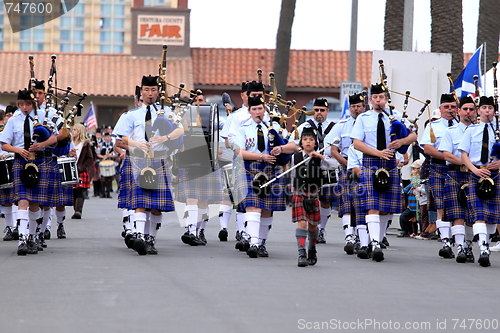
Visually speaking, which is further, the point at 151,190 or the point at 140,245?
the point at 151,190

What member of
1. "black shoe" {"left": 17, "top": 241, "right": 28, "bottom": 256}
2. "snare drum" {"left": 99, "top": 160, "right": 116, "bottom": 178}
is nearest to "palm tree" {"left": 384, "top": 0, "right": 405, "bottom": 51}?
"snare drum" {"left": 99, "top": 160, "right": 116, "bottom": 178}

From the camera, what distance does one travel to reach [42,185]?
9.35 meters

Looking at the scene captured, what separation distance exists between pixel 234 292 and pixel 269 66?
27808 mm

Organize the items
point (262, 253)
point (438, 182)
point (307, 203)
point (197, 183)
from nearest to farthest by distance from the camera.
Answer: point (307, 203) < point (262, 253) < point (438, 182) < point (197, 183)

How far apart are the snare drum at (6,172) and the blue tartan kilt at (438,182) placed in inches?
180

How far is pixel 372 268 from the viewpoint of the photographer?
27.6 ft

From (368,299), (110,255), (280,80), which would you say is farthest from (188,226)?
(280,80)

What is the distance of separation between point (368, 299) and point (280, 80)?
20069 mm

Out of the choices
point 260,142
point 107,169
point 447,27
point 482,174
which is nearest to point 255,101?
point 260,142

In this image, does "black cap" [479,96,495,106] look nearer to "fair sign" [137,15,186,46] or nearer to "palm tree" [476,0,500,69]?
"palm tree" [476,0,500,69]

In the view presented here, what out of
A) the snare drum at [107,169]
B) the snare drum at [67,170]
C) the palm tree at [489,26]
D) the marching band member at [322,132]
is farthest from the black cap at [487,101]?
the snare drum at [107,169]

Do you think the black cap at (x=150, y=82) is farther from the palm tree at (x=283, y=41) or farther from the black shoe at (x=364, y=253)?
the palm tree at (x=283, y=41)

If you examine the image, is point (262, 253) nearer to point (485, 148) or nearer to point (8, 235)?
point (485, 148)

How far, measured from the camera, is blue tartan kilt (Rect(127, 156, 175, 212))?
904 cm
